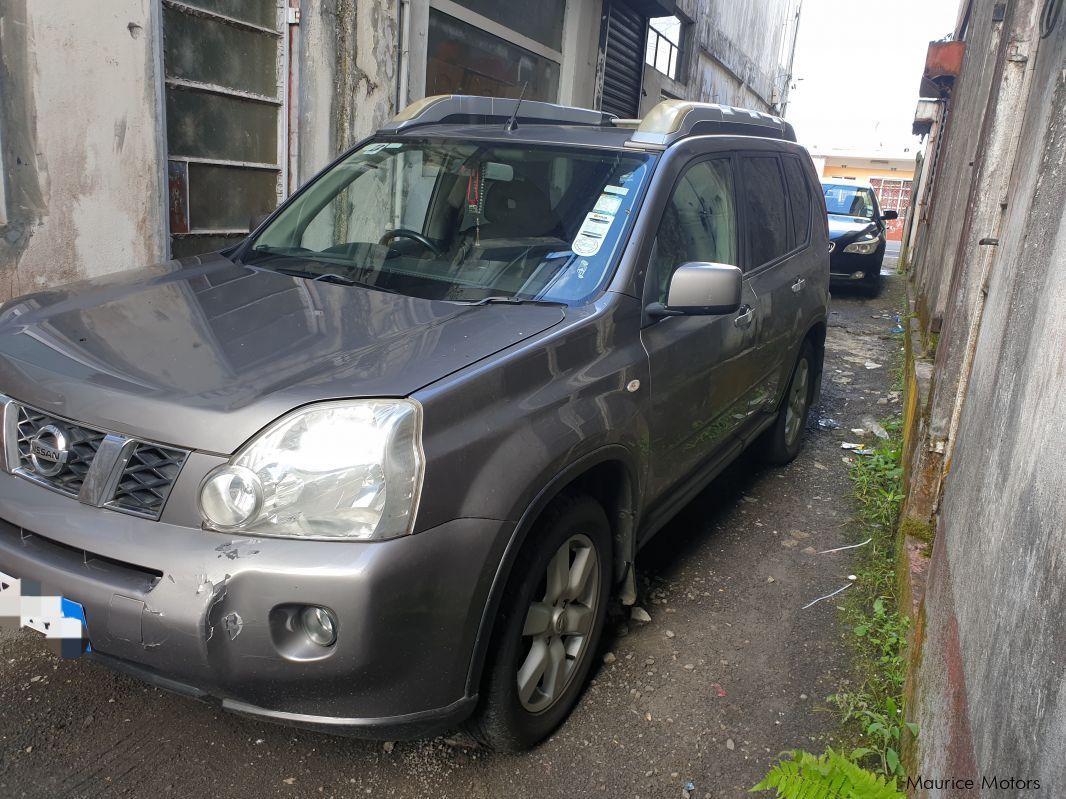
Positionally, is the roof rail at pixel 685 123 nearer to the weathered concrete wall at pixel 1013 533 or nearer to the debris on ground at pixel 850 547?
the weathered concrete wall at pixel 1013 533

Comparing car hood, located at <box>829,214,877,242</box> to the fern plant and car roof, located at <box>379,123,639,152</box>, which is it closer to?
car roof, located at <box>379,123,639,152</box>

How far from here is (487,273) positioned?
2930mm

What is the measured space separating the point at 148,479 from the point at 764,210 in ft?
10.3


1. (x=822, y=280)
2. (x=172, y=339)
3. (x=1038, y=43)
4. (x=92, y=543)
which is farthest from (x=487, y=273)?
(x=822, y=280)

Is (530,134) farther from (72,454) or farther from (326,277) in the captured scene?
(72,454)

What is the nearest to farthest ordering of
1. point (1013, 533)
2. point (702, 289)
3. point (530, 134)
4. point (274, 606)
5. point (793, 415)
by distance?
point (1013, 533) → point (274, 606) → point (702, 289) → point (530, 134) → point (793, 415)

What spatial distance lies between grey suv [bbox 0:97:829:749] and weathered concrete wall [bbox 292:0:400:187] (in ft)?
10.8

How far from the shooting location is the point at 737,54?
20.1 m

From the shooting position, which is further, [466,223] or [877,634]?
[877,634]

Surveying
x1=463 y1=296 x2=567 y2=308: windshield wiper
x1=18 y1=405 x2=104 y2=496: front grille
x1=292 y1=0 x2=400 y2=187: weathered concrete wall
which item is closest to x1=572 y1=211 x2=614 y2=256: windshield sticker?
x1=463 y1=296 x2=567 y2=308: windshield wiper

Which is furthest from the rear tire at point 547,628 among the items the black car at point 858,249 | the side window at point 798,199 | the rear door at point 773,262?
the black car at point 858,249

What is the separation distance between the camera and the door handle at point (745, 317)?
365cm

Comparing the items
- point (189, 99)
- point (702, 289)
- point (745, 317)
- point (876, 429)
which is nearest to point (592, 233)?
point (702, 289)

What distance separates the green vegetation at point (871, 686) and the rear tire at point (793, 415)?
0.47 metres
